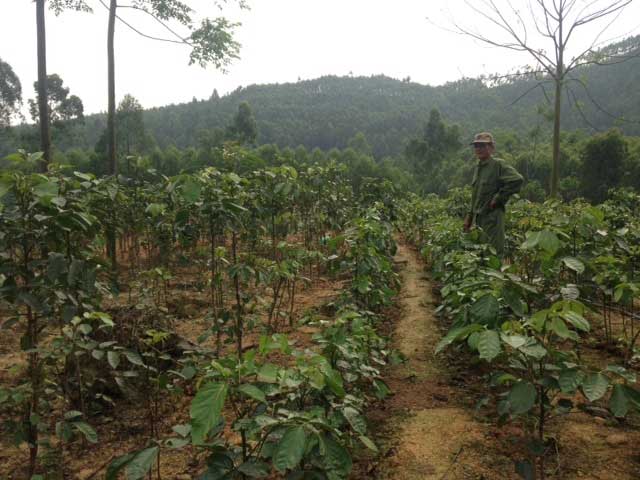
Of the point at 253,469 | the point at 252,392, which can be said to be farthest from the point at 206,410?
the point at 253,469

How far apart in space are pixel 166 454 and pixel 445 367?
194 centimetres

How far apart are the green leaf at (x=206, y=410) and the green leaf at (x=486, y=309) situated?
0.84m

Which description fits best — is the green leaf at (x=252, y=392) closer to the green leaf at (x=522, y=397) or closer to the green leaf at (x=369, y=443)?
the green leaf at (x=369, y=443)

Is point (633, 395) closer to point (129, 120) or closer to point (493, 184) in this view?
point (493, 184)

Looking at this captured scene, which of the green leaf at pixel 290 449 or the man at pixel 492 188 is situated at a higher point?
the man at pixel 492 188

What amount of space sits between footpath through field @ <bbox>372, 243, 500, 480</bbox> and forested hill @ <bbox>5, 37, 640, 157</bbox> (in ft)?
171

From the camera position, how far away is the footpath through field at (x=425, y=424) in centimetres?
207

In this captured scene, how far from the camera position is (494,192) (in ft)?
14.5

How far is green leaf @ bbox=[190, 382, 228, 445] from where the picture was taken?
110 centimetres

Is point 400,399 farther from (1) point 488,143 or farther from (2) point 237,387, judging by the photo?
(1) point 488,143

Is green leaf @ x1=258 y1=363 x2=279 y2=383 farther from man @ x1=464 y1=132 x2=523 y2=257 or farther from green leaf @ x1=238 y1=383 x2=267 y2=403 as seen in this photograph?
man @ x1=464 y1=132 x2=523 y2=257

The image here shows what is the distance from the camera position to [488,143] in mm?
4344

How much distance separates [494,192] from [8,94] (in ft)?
91.0

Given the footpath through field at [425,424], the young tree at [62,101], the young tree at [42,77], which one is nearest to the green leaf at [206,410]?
the footpath through field at [425,424]
